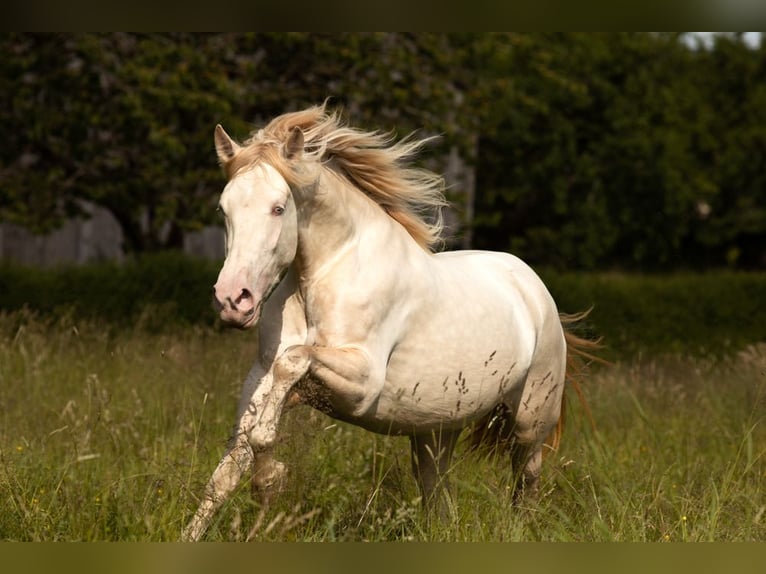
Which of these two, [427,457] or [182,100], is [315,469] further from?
[182,100]

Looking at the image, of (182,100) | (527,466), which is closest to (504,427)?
(527,466)

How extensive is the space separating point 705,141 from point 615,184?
280 cm

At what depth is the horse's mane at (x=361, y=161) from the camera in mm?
4145

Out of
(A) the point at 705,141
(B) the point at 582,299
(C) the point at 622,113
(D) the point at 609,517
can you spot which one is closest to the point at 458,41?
(B) the point at 582,299

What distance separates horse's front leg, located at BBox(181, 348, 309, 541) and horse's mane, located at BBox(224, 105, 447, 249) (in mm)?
744

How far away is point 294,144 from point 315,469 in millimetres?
1519

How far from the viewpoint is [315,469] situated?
476 cm

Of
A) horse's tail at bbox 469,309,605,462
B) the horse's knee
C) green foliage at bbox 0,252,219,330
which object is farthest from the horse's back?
green foliage at bbox 0,252,219,330

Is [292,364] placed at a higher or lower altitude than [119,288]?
higher

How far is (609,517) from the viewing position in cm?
473

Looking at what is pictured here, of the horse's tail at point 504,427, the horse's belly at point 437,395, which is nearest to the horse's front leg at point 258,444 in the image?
the horse's belly at point 437,395

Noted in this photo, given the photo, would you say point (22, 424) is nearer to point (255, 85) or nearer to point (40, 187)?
point (40, 187)

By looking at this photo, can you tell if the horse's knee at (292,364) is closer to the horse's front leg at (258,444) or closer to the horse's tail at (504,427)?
the horse's front leg at (258,444)

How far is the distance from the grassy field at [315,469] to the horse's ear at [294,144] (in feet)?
3.33
